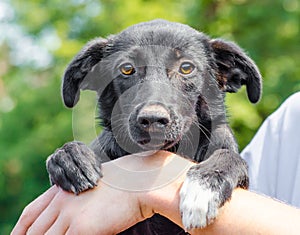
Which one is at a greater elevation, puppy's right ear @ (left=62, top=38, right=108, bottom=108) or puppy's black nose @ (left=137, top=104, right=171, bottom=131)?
puppy's right ear @ (left=62, top=38, right=108, bottom=108)

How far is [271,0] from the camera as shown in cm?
767

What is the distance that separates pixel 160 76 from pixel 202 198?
1.99 feet

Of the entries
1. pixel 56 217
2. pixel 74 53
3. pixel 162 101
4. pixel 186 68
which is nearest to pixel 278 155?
pixel 186 68

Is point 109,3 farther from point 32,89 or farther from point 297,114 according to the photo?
point 297,114

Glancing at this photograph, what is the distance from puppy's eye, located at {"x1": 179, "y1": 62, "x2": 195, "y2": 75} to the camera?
2627mm

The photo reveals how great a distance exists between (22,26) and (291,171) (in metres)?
6.75

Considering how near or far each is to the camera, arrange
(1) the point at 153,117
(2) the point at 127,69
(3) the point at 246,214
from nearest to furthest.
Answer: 1. (3) the point at 246,214
2. (1) the point at 153,117
3. (2) the point at 127,69

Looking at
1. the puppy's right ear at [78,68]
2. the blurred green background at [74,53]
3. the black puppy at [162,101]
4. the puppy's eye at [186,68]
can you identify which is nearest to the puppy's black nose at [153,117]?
the black puppy at [162,101]

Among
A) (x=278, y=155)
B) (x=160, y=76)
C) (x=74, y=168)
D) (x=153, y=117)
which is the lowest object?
(x=278, y=155)

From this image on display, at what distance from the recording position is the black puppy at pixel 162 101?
90.1 inches

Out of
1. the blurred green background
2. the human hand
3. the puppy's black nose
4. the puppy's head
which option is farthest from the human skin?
the blurred green background

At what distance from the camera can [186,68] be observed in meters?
2.64

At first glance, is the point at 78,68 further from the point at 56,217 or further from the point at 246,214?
the point at 246,214

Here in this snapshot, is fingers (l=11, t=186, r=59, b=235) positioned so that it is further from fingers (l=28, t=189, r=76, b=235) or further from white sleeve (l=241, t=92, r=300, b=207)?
white sleeve (l=241, t=92, r=300, b=207)
